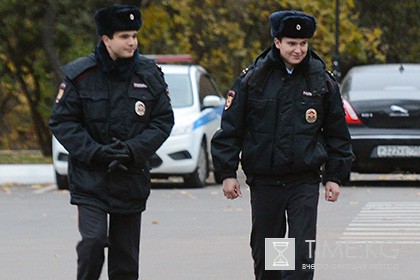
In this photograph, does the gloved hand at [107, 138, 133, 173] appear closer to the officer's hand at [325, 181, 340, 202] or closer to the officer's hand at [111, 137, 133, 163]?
the officer's hand at [111, 137, 133, 163]

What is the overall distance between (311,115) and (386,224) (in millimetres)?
6063

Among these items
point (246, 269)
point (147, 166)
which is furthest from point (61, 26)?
point (147, 166)

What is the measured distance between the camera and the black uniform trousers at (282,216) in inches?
297

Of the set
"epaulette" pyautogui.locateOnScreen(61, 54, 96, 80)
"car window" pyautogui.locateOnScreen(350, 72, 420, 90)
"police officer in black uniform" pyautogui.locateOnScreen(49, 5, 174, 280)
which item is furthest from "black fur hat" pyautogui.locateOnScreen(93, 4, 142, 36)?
"car window" pyautogui.locateOnScreen(350, 72, 420, 90)

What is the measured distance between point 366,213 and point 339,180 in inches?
274

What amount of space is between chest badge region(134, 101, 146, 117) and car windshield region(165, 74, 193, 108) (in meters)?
11.7

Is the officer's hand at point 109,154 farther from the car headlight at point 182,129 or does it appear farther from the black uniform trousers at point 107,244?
the car headlight at point 182,129

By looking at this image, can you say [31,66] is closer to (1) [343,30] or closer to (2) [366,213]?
(1) [343,30]

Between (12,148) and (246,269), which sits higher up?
(246,269)

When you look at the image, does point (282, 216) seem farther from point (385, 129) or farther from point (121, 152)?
point (385, 129)

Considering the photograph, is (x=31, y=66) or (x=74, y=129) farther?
(x=31, y=66)

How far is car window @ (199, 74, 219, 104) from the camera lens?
1997cm

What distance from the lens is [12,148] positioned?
50094 millimetres

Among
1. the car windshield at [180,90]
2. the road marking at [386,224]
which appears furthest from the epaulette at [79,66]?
the car windshield at [180,90]
